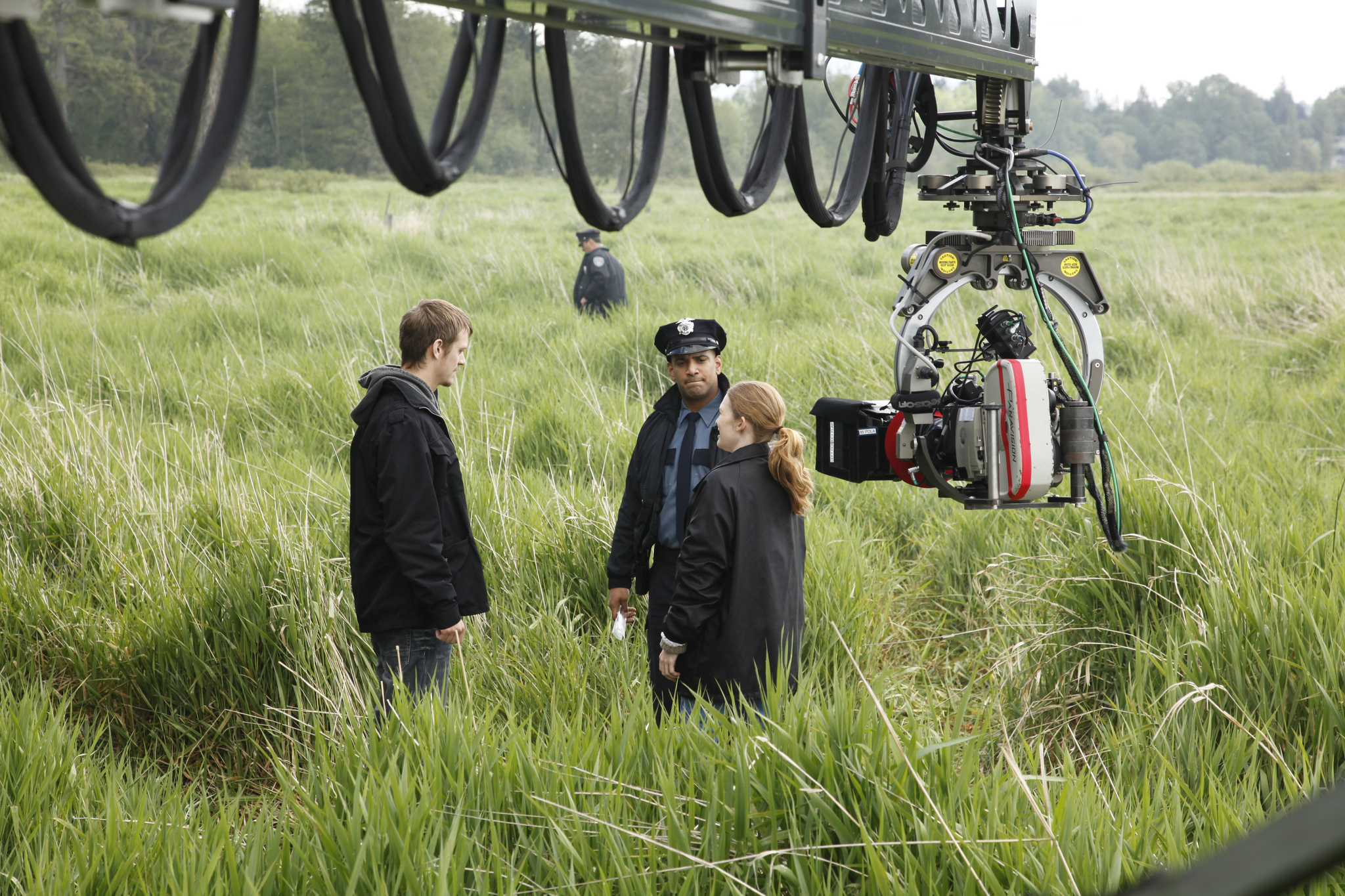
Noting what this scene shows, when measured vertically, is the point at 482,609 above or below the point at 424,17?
below

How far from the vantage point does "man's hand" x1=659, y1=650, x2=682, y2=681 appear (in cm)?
324

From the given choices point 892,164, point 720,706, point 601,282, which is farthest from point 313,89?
point 601,282

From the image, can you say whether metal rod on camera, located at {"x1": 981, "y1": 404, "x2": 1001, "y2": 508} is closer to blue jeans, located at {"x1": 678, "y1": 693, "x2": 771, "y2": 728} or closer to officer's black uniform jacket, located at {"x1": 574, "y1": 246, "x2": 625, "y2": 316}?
blue jeans, located at {"x1": 678, "y1": 693, "x2": 771, "y2": 728}

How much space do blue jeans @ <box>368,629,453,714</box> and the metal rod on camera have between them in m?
1.93

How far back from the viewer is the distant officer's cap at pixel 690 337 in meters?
3.70

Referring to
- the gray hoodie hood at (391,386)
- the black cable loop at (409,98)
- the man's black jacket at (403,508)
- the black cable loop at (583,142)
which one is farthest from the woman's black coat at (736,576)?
the black cable loop at (409,98)

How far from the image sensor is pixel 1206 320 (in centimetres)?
1052

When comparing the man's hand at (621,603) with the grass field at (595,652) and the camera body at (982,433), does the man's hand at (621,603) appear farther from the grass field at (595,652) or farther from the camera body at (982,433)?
the camera body at (982,433)

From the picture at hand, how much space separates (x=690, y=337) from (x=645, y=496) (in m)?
0.62

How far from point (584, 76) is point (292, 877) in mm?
1950

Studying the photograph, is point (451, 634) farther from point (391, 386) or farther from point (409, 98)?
point (409, 98)

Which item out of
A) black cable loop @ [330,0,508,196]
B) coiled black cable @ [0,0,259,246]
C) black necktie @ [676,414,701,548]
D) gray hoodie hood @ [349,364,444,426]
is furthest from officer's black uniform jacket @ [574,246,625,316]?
coiled black cable @ [0,0,259,246]

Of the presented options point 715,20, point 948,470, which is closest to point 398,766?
point 948,470

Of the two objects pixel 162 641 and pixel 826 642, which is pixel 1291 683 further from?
pixel 162 641
